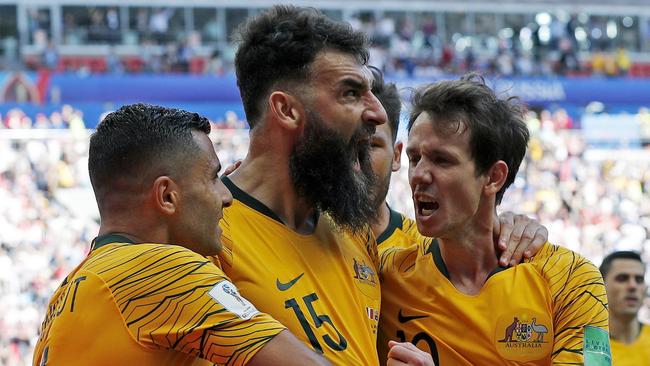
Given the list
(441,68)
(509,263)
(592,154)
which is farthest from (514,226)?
(441,68)

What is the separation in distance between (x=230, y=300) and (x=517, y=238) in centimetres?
162

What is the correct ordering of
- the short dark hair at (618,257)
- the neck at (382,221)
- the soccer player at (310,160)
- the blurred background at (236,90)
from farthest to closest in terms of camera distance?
the blurred background at (236,90), the short dark hair at (618,257), the neck at (382,221), the soccer player at (310,160)

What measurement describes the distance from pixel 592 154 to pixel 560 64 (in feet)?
27.8

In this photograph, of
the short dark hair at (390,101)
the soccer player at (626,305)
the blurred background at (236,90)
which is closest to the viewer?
the short dark hair at (390,101)

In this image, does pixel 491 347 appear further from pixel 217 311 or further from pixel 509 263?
pixel 217 311

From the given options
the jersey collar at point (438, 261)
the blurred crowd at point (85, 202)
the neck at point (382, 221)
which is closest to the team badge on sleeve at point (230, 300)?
the jersey collar at point (438, 261)

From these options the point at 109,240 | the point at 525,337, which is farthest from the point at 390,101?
the point at 109,240

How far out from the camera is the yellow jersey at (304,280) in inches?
132

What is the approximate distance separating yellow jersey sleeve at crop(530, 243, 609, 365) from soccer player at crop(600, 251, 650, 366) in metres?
4.15

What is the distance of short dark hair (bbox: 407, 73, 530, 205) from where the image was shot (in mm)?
3920

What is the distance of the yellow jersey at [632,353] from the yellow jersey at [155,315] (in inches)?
228

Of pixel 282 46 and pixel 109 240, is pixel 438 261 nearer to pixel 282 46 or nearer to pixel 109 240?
pixel 282 46

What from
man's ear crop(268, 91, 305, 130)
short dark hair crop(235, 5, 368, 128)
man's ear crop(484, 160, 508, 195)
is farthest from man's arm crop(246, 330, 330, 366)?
man's ear crop(484, 160, 508, 195)

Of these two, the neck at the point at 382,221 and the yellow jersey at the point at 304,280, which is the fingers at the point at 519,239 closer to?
the yellow jersey at the point at 304,280
